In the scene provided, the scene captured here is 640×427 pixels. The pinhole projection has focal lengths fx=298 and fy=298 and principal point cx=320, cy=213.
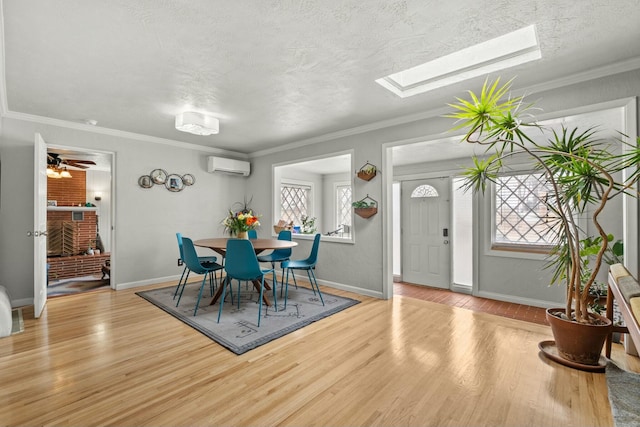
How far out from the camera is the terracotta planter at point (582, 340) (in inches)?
80.4

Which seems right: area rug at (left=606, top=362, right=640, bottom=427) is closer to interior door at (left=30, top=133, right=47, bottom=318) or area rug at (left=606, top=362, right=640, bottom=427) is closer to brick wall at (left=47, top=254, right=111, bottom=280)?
interior door at (left=30, top=133, right=47, bottom=318)

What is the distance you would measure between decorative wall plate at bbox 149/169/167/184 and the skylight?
363cm

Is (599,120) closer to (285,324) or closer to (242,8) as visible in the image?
(242,8)

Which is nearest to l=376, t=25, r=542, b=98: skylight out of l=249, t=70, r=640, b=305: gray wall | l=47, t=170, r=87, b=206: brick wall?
l=249, t=70, r=640, b=305: gray wall

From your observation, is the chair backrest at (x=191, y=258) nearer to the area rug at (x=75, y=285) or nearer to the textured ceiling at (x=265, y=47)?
the textured ceiling at (x=265, y=47)

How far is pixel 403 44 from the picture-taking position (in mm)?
2043

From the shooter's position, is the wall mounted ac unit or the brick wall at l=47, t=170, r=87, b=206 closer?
the wall mounted ac unit

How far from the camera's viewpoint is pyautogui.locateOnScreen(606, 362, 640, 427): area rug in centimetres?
155

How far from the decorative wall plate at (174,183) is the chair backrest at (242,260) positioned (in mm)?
2504

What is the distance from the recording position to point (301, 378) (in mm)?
1955

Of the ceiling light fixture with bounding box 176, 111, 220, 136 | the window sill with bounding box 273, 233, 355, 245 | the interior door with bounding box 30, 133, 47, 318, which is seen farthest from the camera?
the window sill with bounding box 273, 233, 355, 245

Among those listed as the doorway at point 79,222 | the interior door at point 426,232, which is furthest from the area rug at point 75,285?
the interior door at point 426,232

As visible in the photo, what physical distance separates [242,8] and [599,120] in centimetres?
352

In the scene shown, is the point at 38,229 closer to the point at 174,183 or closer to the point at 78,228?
the point at 174,183
